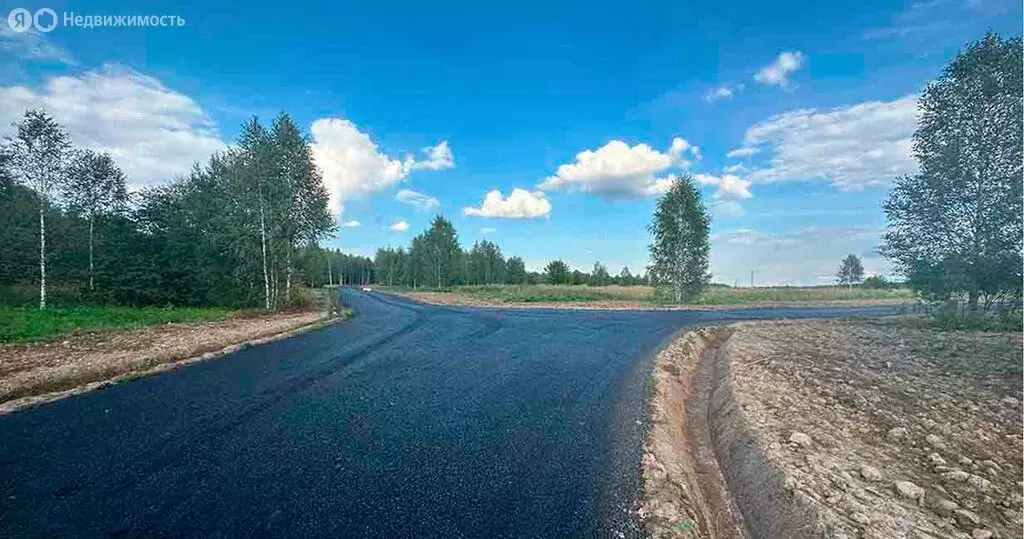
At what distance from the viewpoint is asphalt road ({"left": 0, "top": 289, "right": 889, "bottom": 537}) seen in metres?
3.99

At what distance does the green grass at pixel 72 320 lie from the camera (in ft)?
42.2

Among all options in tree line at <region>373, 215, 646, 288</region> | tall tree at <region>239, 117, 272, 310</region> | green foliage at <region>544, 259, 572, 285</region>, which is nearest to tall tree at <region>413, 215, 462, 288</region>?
tree line at <region>373, 215, 646, 288</region>

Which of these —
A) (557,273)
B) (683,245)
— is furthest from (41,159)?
(557,273)

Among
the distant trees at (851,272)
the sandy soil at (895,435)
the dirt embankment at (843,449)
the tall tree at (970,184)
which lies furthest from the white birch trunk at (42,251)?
the distant trees at (851,272)

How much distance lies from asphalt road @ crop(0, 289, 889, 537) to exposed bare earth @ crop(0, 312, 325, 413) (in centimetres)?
86

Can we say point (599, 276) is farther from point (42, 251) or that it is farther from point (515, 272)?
point (42, 251)

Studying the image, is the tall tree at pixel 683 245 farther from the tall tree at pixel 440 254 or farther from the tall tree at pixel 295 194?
the tall tree at pixel 440 254

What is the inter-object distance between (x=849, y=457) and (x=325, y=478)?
5.97m

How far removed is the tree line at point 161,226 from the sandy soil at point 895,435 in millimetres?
24470

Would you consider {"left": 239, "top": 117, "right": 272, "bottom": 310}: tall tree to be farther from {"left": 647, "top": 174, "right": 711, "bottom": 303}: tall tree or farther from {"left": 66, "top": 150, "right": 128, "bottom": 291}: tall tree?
{"left": 647, "top": 174, "right": 711, "bottom": 303}: tall tree

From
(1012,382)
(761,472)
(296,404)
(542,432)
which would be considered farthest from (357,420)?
(1012,382)

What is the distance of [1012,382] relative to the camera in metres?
7.78

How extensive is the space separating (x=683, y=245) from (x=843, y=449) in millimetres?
35842

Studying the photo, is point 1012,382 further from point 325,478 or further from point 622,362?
point 325,478
